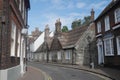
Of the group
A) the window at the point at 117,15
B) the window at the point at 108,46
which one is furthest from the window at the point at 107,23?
the window at the point at 117,15

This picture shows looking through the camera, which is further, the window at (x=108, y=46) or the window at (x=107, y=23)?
the window at (x=107, y=23)

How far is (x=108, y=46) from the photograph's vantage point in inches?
888

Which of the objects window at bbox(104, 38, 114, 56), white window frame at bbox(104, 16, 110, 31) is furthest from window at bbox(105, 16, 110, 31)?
window at bbox(104, 38, 114, 56)

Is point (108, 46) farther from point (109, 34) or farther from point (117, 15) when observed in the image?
point (117, 15)

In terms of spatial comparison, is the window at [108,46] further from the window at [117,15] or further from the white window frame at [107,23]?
the window at [117,15]

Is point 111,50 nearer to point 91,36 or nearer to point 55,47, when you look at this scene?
point 91,36

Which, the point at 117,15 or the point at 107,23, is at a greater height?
the point at 117,15

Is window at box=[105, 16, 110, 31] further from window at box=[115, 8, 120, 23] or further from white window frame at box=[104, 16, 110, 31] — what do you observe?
window at box=[115, 8, 120, 23]

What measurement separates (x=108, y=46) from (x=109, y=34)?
1661mm

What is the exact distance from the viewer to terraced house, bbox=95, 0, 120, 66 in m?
19.7

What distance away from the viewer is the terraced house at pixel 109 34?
19.7m

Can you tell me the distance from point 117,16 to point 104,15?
11.5 ft

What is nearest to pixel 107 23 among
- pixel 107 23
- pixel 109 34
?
pixel 107 23

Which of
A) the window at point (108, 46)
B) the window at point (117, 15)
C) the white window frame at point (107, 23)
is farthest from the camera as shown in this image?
the white window frame at point (107, 23)
